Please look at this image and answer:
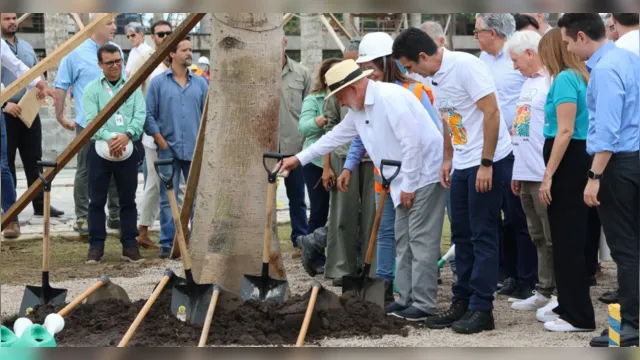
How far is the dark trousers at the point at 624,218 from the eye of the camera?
15.9 ft

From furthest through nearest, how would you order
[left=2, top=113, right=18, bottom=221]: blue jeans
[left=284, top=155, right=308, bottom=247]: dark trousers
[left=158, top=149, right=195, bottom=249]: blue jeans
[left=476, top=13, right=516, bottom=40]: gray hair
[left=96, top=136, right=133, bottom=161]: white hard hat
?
[left=2, top=113, right=18, bottom=221]: blue jeans, [left=158, top=149, right=195, bottom=249]: blue jeans, [left=284, top=155, right=308, bottom=247]: dark trousers, [left=96, top=136, right=133, bottom=161]: white hard hat, [left=476, top=13, right=516, bottom=40]: gray hair

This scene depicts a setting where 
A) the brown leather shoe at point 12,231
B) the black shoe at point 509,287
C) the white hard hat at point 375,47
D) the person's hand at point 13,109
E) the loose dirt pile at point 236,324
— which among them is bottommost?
the brown leather shoe at point 12,231

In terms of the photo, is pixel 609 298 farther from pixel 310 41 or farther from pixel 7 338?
pixel 310 41

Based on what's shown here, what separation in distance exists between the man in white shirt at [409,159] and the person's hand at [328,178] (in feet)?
4.04

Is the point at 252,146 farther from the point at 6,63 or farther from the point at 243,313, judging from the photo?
the point at 6,63

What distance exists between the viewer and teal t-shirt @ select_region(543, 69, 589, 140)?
5457 mm

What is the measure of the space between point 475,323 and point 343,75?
169cm

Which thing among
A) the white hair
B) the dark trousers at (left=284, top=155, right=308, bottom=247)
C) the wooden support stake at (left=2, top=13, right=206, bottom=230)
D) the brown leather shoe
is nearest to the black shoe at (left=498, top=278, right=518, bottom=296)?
the white hair

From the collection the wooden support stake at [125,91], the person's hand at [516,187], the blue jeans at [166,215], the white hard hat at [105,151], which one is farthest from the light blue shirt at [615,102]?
the blue jeans at [166,215]

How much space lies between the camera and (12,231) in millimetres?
9102

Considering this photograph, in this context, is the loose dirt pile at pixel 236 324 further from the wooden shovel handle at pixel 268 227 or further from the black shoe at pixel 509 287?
the black shoe at pixel 509 287

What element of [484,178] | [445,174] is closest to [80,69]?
[445,174]

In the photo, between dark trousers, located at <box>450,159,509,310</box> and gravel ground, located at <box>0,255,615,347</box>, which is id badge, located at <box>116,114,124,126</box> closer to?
gravel ground, located at <box>0,255,615,347</box>

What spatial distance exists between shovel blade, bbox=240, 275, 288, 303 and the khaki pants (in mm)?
1688
